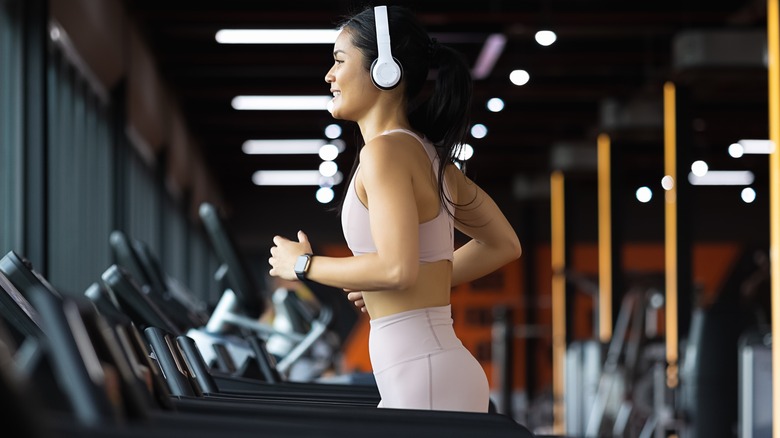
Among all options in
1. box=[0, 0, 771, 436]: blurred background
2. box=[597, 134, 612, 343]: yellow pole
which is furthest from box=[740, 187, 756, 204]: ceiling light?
box=[597, 134, 612, 343]: yellow pole

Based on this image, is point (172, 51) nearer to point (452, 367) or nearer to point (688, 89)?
point (688, 89)

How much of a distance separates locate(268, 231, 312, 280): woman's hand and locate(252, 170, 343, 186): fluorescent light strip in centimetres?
1492

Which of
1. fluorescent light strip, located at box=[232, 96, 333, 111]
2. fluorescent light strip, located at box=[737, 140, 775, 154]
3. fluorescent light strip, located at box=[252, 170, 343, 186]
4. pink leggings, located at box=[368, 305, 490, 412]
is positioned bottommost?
pink leggings, located at box=[368, 305, 490, 412]

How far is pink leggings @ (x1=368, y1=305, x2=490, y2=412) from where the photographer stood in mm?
1897

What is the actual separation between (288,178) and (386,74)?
54.3ft

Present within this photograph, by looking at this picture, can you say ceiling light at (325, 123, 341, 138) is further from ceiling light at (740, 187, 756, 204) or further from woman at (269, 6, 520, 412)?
woman at (269, 6, 520, 412)

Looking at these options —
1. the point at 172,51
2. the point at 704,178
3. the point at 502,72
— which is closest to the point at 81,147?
the point at 172,51

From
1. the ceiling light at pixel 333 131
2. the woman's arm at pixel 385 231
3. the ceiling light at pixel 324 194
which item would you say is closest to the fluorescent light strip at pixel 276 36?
the ceiling light at pixel 324 194

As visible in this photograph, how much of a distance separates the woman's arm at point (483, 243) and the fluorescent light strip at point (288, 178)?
14685 mm

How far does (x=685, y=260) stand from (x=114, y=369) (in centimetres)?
863

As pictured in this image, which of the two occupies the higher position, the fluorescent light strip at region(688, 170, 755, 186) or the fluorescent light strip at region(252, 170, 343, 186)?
the fluorescent light strip at region(252, 170, 343, 186)

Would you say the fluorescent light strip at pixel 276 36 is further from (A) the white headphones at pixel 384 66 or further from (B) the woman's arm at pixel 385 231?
(B) the woman's arm at pixel 385 231

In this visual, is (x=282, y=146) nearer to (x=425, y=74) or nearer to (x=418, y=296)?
(x=425, y=74)

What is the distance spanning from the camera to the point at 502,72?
36.8 feet
